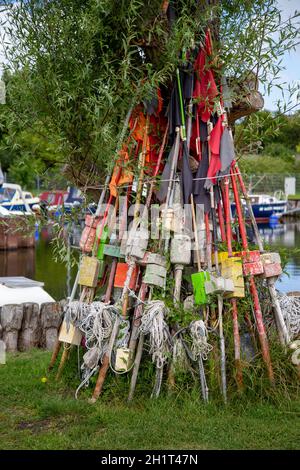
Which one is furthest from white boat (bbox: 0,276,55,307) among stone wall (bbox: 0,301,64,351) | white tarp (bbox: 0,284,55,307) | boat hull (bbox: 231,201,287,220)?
boat hull (bbox: 231,201,287,220)

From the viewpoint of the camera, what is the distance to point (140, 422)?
551 centimetres

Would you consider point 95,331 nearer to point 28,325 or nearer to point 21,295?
point 28,325

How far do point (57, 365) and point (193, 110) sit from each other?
9.70ft

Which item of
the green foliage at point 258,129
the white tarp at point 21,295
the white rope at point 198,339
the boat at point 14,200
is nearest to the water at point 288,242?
the green foliage at point 258,129

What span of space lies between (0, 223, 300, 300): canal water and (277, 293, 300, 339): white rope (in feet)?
24.7

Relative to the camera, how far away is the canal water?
17.7m

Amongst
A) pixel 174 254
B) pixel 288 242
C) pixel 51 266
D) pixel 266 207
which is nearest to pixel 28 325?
pixel 174 254

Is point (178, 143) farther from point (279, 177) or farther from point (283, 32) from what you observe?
point (279, 177)

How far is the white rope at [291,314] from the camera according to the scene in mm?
6461

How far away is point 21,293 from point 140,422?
20.5 ft

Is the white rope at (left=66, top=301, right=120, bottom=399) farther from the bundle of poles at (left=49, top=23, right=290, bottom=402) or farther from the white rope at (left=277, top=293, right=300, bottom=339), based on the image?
the white rope at (left=277, top=293, right=300, bottom=339)

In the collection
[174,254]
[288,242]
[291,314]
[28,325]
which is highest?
[288,242]

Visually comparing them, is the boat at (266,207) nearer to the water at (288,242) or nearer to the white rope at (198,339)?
the water at (288,242)

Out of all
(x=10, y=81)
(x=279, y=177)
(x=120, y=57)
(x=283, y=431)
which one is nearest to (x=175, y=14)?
(x=120, y=57)
